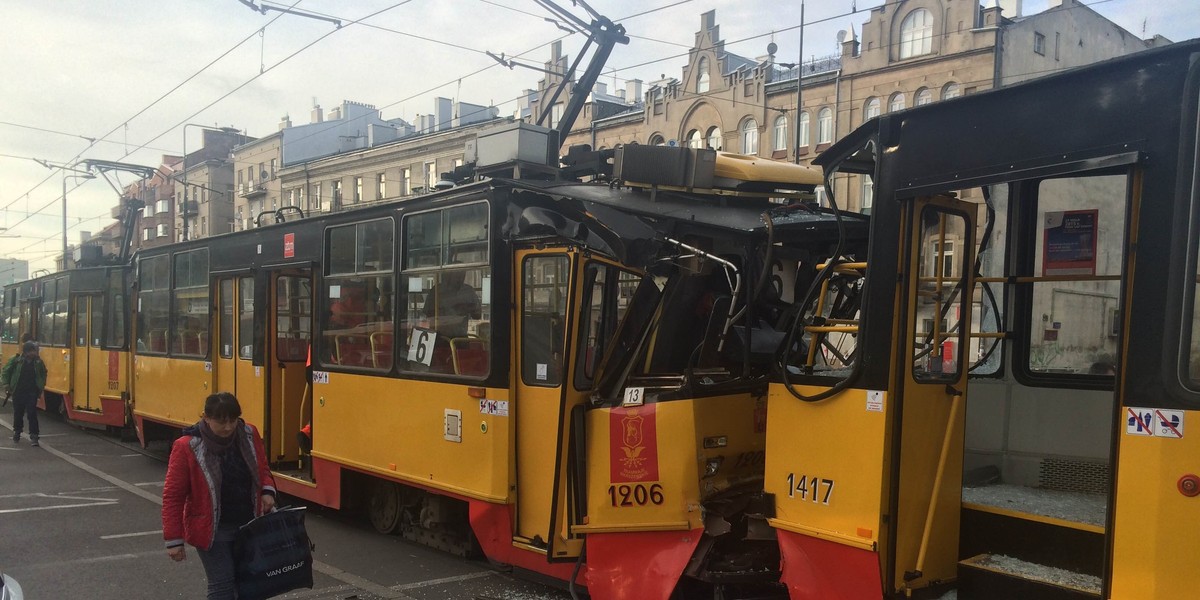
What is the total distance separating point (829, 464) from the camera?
4.36 m

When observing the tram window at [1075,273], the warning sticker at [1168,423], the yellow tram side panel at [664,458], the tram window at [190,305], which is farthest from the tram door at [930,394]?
the tram window at [190,305]

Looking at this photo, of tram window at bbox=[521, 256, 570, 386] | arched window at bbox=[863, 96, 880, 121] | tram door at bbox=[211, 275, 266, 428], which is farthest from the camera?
arched window at bbox=[863, 96, 880, 121]

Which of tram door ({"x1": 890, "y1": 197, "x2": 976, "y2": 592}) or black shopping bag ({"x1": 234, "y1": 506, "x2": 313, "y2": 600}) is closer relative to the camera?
tram door ({"x1": 890, "y1": 197, "x2": 976, "y2": 592})

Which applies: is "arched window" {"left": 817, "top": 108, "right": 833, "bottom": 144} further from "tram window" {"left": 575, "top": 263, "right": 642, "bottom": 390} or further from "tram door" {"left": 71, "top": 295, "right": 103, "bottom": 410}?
"tram window" {"left": 575, "top": 263, "right": 642, "bottom": 390}

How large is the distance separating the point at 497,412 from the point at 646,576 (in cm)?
165

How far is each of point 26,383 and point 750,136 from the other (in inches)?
1044

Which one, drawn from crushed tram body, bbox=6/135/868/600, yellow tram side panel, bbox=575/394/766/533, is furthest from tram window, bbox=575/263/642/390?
yellow tram side panel, bbox=575/394/766/533

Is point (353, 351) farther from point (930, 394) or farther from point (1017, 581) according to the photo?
point (1017, 581)

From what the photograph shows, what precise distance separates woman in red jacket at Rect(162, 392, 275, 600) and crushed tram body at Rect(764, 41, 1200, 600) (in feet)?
9.66

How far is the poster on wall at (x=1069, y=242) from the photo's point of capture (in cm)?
464

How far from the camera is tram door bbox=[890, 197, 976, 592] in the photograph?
13.7 feet

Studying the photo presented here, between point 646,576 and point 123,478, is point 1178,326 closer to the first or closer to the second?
point 646,576

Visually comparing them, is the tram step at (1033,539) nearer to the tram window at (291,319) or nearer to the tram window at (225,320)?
the tram window at (291,319)

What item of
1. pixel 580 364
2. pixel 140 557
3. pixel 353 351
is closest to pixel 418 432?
pixel 353 351
